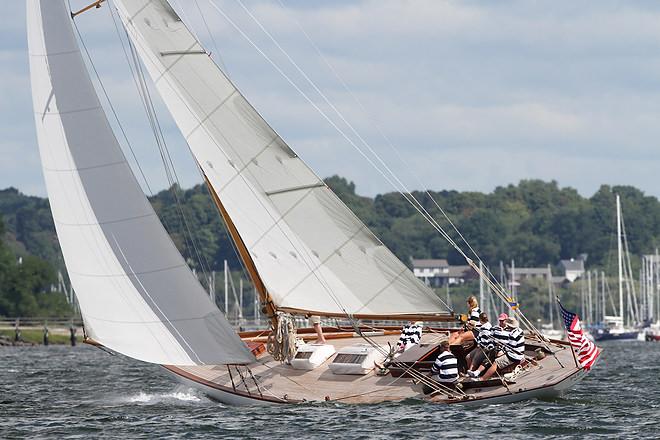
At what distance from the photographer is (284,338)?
106 ft

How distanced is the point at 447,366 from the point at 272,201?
5353mm

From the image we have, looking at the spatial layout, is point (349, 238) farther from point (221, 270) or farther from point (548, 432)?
point (221, 270)

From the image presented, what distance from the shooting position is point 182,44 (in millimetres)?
31922

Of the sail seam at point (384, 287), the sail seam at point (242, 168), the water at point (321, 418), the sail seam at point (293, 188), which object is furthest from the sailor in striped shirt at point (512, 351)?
the sail seam at point (242, 168)

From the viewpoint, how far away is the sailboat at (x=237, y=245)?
29188 mm

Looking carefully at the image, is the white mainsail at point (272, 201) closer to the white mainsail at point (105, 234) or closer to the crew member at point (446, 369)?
the crew member at point (446, 369)

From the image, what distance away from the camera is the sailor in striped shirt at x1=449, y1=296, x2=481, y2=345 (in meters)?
30.1

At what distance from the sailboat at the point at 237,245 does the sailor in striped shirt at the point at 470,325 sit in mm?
405

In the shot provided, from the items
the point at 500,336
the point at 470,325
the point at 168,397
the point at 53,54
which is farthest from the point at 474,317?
the point at 53,54

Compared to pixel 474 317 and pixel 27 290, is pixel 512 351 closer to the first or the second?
pixel 474 317

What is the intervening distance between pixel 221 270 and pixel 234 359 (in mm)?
168805

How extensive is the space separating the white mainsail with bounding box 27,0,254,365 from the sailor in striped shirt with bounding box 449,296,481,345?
14.0ft

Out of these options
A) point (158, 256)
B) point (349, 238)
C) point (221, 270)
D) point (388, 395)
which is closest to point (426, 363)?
Answer: point (388, 395)

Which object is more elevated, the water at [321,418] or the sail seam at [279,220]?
the sail seam at [279,220]
